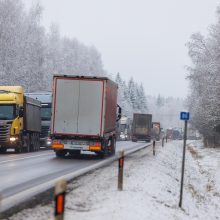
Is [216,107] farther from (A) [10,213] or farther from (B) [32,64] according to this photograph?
(A) [10,213]

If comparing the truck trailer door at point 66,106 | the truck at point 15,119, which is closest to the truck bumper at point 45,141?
the truck at point 15,119

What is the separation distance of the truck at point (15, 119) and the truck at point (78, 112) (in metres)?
4.98

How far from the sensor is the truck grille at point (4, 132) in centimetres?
2806

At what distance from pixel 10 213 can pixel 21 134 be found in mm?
20761

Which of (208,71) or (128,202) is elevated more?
(208,71)

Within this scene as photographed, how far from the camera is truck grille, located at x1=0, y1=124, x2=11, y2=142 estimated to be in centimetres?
2806

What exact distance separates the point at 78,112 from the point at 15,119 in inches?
229

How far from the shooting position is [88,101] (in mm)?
23922

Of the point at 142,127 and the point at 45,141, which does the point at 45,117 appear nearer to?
the point at 45,141

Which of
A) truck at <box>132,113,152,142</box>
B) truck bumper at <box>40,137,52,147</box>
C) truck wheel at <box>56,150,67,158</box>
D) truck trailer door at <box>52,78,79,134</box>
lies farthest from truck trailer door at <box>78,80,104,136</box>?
truck at <box>132,113,152,142</box>

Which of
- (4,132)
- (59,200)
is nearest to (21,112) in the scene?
(4,132)

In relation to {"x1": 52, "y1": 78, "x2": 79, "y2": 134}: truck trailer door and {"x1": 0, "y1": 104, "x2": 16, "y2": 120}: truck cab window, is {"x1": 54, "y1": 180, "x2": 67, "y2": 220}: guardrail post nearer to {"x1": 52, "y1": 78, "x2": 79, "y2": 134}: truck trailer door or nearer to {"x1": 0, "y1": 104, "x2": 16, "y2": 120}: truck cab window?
{"x1": 52, "y1": 78, "x2": 79, "y2": 134}: truck trailer door

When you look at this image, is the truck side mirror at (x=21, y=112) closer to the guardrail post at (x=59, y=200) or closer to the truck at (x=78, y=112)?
the truck at (x=78, y=112)

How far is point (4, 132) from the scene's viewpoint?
2812cm
